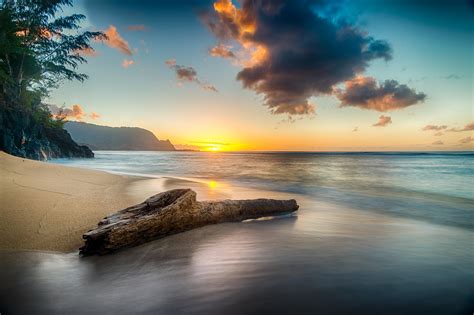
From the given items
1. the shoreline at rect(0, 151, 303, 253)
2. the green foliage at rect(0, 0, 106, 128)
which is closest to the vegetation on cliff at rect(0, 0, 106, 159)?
the green foliage at rect(0, 0, 106, 128)

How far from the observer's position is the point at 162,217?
4.15 metres

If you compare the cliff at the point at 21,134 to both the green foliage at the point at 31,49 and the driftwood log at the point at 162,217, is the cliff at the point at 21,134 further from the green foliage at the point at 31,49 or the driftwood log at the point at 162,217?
the driftwood log at the point at 162,217

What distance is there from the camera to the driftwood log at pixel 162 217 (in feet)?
11.6

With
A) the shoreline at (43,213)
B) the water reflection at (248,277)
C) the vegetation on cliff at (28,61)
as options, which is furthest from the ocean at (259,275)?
the vegetation on cliff at (28,61)

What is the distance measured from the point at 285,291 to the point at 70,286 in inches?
95.9

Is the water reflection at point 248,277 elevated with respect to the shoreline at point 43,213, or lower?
lower

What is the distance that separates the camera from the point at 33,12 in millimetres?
22031

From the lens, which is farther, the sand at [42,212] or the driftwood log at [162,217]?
the sand at [42,212]

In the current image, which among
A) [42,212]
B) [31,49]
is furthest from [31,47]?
[42,212]

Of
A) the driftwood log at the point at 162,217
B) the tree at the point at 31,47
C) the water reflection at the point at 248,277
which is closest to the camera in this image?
the water reflection at the point at 248,277

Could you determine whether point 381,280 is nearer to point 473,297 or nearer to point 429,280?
point 429,280

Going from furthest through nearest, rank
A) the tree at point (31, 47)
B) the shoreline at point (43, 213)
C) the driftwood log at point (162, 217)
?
the tree at point (31, 47), the shoreline at point (43, 213), the driftwood log at point (162, 217)

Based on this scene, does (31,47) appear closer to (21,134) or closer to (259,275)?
(21,134)

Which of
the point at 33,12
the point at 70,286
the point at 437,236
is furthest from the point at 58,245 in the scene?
the point at 33,12
